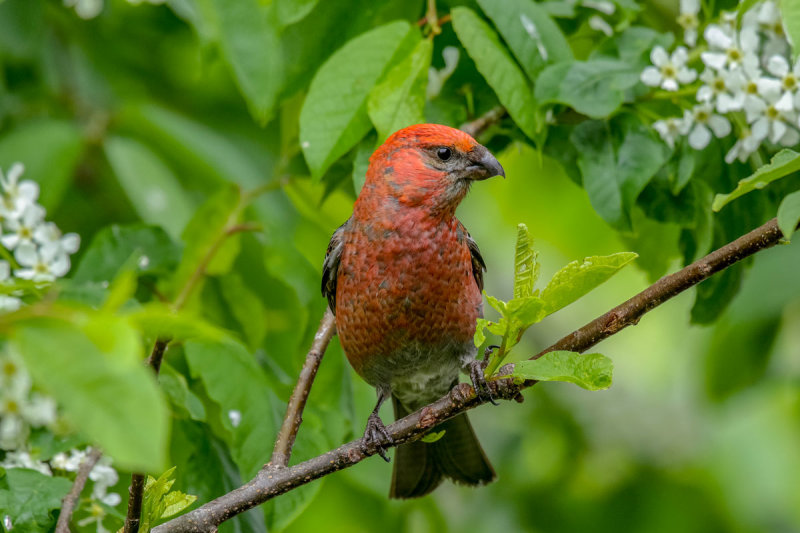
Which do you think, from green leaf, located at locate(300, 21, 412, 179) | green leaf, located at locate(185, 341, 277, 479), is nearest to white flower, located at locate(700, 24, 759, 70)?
green leaf, located at locate(300, 21, 412, 179)

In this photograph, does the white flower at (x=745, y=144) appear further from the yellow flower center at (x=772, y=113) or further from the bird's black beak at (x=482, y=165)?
the bird's black beak at (x=482, y=165)

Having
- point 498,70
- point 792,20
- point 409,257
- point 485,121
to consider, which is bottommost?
point 409,257

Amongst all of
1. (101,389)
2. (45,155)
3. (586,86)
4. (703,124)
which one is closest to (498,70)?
(586,86)

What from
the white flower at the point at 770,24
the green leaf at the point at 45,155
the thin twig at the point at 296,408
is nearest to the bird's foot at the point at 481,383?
the thin twig at the point at 296,408

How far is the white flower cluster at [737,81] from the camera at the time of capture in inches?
136

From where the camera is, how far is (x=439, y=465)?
4.65m

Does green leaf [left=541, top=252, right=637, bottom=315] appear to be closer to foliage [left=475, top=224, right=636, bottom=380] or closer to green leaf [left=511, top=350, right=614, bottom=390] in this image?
foliage [left=475, top=224, right=636, bottom=380]

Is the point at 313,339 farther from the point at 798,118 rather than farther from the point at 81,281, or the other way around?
the point at 798,118

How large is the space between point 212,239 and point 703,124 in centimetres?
216

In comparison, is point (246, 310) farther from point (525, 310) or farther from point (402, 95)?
point (525, 310)

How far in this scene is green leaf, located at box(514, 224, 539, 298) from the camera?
266 centimetres

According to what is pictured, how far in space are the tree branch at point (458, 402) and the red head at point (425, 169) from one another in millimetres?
1179

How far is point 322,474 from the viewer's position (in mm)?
3031

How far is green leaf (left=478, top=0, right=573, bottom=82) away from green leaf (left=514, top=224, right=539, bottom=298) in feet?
3.76
